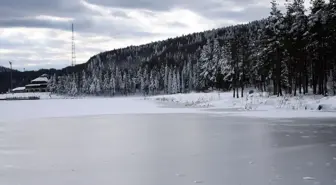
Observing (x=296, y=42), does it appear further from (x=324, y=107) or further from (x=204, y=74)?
(x=204, y=74)

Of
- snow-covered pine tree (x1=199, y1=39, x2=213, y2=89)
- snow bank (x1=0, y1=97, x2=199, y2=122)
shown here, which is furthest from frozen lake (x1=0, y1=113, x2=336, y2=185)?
snow-covered pine tree (x1=199, y1=39, x2=213, y2=89)

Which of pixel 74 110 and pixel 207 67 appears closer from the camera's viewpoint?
pixel 74 110

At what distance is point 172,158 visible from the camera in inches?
416

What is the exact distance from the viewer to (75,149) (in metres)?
12.6

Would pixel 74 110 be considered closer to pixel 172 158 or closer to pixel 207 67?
pixel 172 158

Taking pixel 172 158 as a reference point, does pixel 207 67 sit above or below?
above

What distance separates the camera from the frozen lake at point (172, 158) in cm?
814

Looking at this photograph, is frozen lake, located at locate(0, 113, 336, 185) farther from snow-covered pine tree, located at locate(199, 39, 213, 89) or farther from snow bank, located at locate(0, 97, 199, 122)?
snow-covered pine tree, located at locate(199, 39, 213, 89)

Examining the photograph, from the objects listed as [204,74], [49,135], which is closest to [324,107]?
[49,135]

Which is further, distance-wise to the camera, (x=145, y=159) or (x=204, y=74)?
(x=204, y=74)

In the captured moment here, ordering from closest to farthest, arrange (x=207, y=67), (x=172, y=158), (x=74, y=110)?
(x=172, y=158) < (x=74, y=110) < (x=207, y=67)

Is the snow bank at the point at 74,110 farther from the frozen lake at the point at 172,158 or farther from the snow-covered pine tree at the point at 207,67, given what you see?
the snow-covered pine tree at the point at 207,67

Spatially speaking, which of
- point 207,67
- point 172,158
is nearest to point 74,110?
point 172,158

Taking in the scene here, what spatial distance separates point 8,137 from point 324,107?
22649 millimetres
